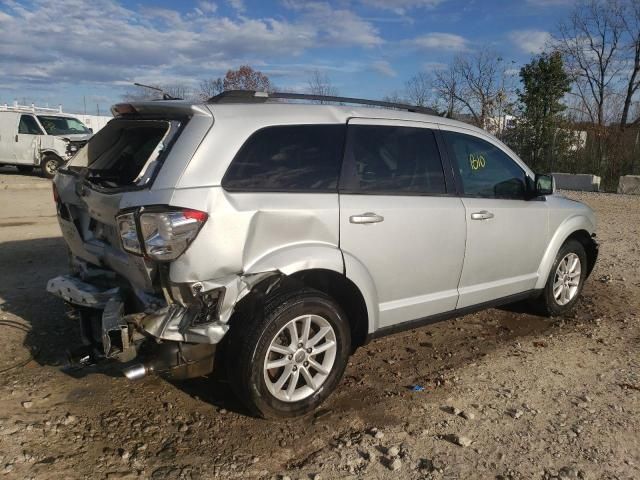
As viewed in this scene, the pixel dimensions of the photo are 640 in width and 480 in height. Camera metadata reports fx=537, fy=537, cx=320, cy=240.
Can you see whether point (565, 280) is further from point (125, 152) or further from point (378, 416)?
point (125, 152)

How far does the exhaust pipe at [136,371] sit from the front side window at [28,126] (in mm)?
16458

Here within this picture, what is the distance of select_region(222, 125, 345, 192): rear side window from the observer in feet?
10.3

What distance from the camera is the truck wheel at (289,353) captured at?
304 centimetres

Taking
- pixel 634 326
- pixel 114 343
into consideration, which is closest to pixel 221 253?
pixel 114 343

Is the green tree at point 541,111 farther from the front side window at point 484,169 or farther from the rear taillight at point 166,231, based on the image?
the rear taillight at point 166,231

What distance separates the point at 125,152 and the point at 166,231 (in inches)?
42.7

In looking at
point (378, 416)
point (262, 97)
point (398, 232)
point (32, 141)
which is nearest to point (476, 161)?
point (398, 232)

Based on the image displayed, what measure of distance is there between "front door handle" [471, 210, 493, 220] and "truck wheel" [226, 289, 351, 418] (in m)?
1.41

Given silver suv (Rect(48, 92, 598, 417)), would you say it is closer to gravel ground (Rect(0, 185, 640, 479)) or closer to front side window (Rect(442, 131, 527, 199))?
front side window (Rect(442, 131, 527, 199))

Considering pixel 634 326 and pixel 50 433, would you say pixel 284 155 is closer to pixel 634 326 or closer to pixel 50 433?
pixel 50 433

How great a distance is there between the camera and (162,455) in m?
2.96

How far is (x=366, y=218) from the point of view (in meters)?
3.50

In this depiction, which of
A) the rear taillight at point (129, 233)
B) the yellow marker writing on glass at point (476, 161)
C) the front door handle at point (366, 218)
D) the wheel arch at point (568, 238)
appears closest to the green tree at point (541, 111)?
the wheel arch at point (568, 238)

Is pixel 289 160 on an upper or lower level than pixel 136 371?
upper
